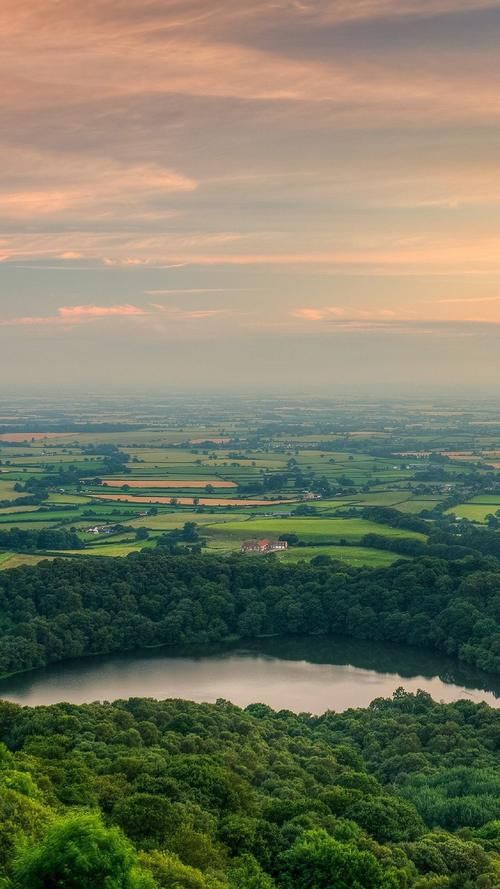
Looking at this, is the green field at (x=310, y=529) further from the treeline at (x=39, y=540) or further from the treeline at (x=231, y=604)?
the treeline at (x=231, y=604)

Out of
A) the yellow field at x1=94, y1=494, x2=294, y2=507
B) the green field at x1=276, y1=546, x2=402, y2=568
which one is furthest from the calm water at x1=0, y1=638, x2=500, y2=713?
the yellow field at x1=94, y1=494, x2=294, y2=507

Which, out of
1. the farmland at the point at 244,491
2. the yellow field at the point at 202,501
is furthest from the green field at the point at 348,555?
the yellow field at the point at 202,501

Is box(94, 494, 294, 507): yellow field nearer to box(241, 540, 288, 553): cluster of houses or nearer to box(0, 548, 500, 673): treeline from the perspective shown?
box(241, 540, 288, 553): cluster of houses

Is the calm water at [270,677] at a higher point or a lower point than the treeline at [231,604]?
lower

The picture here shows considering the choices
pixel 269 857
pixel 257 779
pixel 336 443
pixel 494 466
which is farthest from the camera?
pixel 336 443

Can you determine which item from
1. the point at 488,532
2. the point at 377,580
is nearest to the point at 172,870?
the point at 377,580

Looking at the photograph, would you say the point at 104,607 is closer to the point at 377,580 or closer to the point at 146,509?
the point at 377,580
